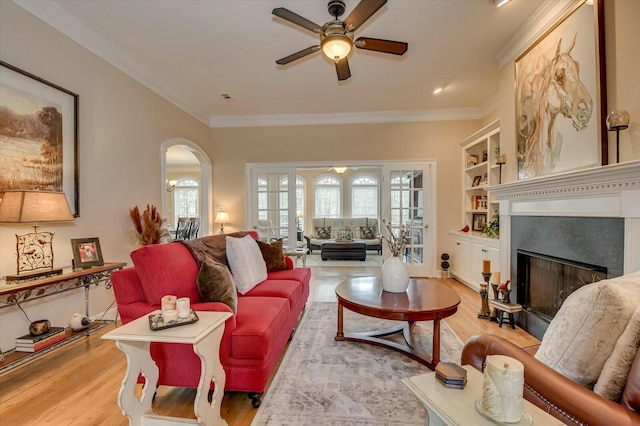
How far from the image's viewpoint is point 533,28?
284cm

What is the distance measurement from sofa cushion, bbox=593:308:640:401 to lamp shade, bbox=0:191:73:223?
311cm

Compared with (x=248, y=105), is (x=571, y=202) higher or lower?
lower

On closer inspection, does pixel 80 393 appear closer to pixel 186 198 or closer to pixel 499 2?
A: pixel 499 2

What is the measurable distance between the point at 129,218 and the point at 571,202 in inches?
174

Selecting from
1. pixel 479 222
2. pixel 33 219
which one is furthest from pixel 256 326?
pixel 479 222

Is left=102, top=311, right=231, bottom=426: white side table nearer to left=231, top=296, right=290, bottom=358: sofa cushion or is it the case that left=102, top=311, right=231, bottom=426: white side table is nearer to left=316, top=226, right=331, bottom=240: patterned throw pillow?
left=231, top=296, right=290, bottom=358: sofa cushion

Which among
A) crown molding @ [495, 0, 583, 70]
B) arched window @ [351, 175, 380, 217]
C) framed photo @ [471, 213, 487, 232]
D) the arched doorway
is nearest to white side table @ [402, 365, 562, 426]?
crown molding @ [495, 0, 583, 70]

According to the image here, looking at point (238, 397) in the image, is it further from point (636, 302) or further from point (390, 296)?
point (636, 302)

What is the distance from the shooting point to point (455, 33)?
3.06 m

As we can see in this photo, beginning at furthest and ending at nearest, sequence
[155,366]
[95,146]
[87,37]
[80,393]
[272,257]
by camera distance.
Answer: [272,257], [95,146], [87,37], [80,393], [155,366]

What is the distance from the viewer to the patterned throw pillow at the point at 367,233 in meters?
8.61

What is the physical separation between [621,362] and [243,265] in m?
2.35

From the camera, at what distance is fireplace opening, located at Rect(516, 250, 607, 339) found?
2.43 metres

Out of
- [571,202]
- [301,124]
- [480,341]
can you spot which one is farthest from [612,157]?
[301,124]
